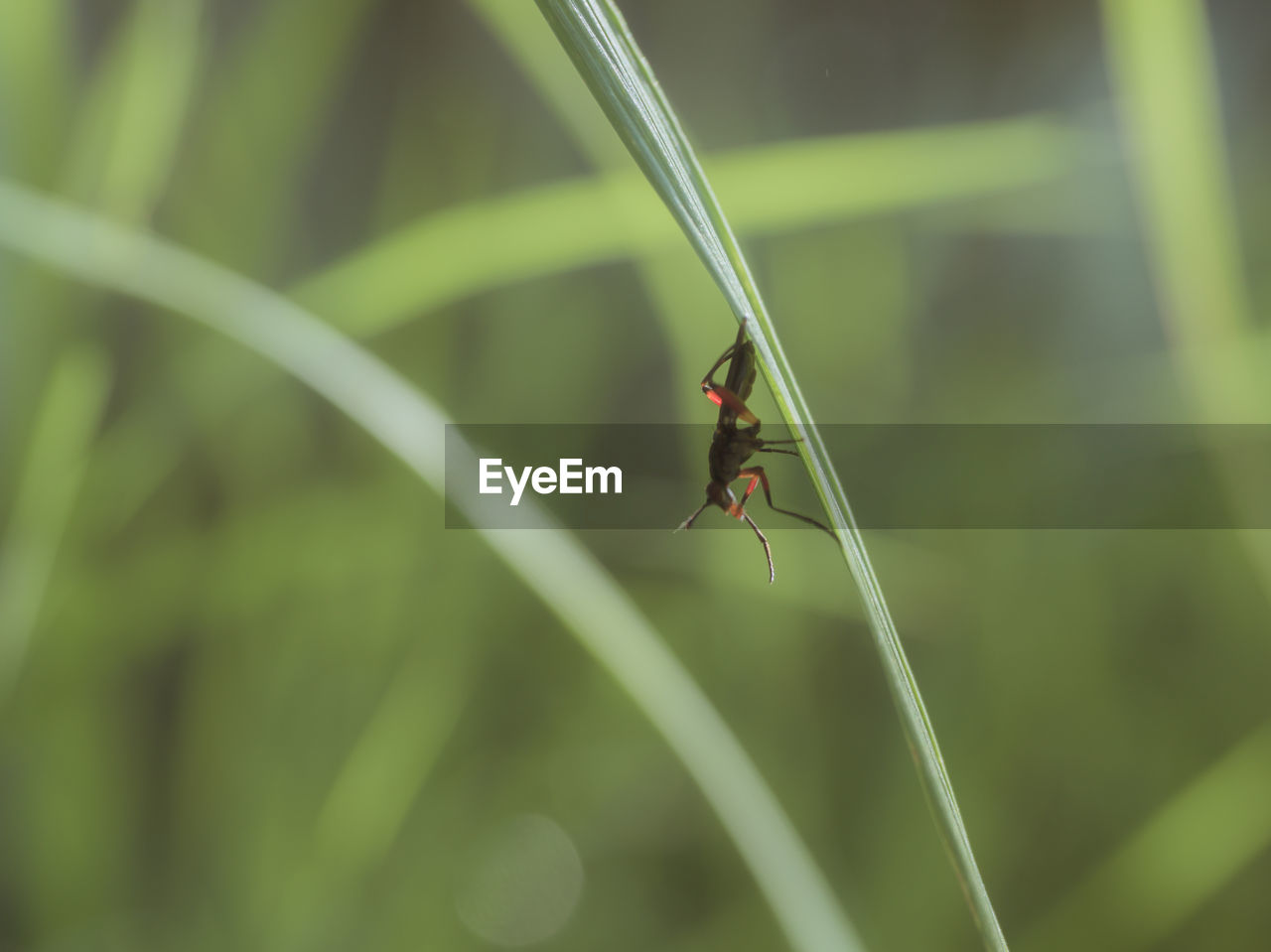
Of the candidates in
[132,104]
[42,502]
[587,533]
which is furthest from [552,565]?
[132,104]

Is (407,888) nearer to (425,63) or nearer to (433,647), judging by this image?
(433,647)

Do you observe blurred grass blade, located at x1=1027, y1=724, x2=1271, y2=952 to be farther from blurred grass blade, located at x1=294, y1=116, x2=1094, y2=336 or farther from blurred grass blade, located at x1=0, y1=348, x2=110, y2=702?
blurred grass blade, located at x1=0, y1=348, x2=110, y2=702

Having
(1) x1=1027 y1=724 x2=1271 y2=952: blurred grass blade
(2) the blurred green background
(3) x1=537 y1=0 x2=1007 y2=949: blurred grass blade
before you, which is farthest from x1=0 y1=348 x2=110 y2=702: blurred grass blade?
(1) x1=1027 y1=724 x2=1271 y2=952: blurred grass blade

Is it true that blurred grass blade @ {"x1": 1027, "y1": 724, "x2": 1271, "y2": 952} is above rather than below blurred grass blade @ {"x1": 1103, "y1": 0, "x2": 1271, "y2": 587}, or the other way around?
below

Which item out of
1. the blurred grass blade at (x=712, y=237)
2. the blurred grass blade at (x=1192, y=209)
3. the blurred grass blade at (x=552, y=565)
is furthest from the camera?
the blurred grass blade at (x=1192, y=209)

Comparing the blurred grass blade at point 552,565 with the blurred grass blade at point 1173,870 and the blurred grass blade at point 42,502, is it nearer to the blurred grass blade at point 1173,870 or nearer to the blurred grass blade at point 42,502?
the blurred grass blade at point 42,502

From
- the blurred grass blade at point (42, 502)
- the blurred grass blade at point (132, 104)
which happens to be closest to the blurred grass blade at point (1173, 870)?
→ the blurred grass blade at point (42, 502)

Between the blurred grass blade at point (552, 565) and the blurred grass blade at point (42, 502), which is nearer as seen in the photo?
the blurred grass blade at point (552, 565)
